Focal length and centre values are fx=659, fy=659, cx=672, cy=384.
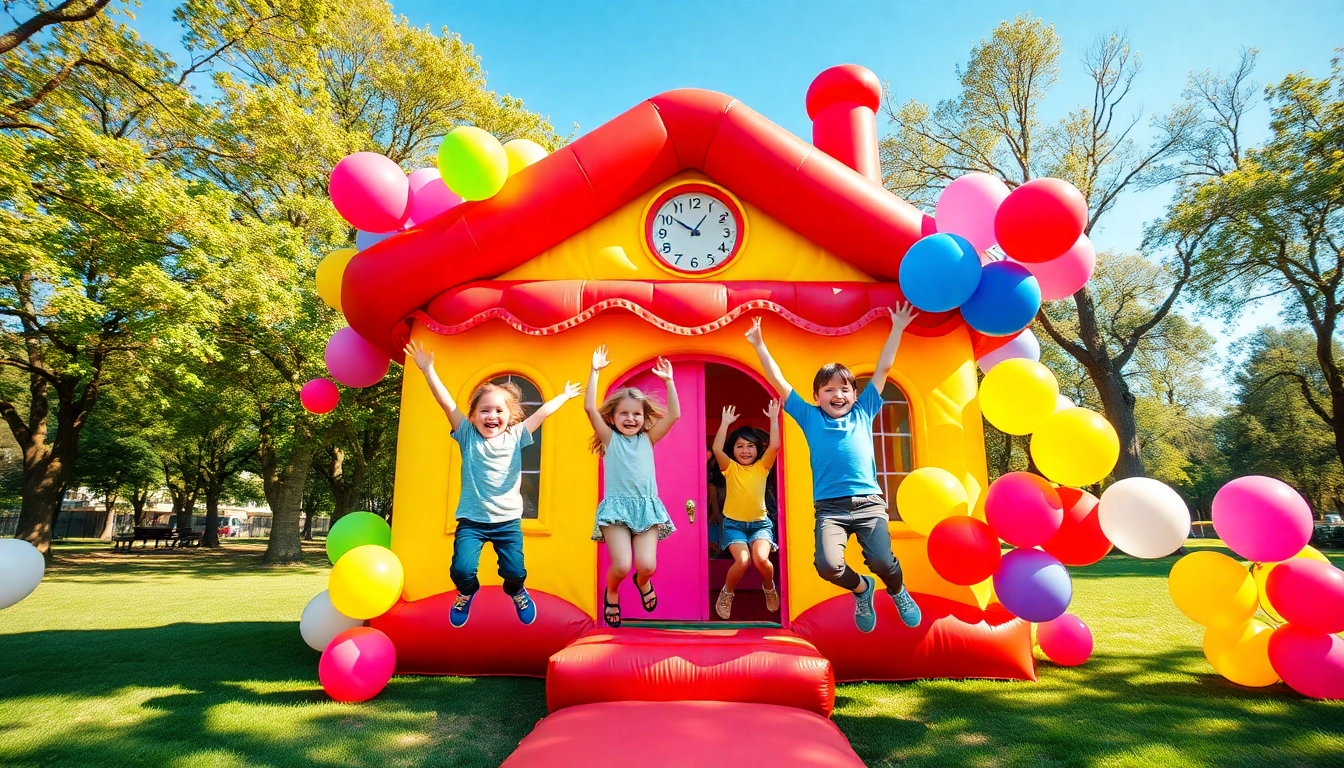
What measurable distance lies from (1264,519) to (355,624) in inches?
228

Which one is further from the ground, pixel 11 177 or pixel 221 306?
pixel 11 177

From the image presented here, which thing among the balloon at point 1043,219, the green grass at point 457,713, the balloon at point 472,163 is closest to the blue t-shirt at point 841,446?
the green grass at point 457,713

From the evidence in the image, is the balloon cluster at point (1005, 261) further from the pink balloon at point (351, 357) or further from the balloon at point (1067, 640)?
the pink balloon at point (351, 357)

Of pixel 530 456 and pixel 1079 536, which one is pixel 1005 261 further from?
pixel 530 456

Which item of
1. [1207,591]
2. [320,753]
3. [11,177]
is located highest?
[11,177]

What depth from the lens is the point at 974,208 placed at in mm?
4996

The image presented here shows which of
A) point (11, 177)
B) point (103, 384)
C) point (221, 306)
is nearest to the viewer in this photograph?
point (11, 177)

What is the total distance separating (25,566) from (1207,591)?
7.07 metres

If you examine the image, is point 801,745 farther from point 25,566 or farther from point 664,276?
point 25,566

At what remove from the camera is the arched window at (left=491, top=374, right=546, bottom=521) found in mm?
5156

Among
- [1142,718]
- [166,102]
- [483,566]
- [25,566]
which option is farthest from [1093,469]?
[166,102]

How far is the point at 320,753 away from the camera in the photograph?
3.25 m

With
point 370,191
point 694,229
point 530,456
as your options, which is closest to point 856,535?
point 530,456

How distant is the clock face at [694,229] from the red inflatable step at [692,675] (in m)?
3.04
